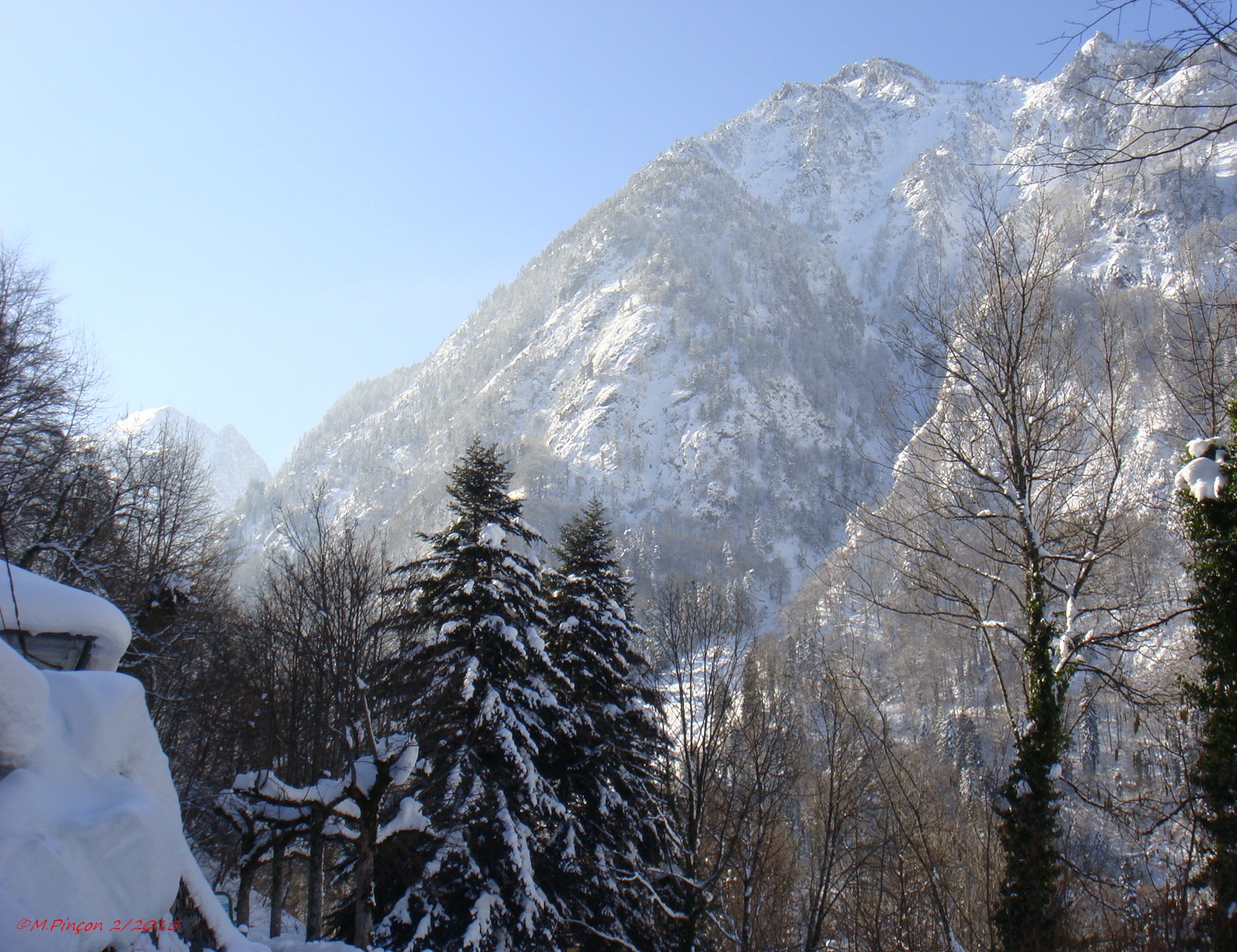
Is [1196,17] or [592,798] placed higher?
[1196,17]

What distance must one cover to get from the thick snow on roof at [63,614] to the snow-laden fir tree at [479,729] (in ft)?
24.3

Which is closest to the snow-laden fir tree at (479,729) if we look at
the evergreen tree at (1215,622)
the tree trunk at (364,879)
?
the tree trunk at (364,879)

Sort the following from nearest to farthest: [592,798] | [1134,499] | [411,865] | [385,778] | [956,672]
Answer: [1134,499] → [385,778] → [411,865] → [592,798] → [956,672]

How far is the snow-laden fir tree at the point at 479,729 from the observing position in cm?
1123

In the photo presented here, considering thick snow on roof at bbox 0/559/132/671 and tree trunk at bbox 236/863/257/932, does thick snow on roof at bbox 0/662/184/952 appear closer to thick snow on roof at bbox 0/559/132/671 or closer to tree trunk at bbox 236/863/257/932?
thick snow on roof at bbox 0/559/132/671

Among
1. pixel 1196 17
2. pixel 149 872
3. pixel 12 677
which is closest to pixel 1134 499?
pixel 1196 17

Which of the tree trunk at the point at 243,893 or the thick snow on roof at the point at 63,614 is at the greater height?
the thick snow on roof at the point at 63,614

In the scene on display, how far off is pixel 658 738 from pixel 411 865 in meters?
5.54

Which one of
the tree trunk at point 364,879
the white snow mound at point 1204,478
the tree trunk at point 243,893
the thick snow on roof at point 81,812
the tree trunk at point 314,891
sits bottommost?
the tree trunk at point 243,893

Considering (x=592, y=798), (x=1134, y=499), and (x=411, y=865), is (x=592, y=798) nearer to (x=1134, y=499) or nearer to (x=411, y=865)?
(x=411, y=865)

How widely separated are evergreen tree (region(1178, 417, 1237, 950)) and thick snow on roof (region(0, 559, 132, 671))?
8.52 metres

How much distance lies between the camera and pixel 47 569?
14.1m

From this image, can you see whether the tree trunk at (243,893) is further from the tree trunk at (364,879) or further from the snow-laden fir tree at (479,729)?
the tree trunk at (364,879)

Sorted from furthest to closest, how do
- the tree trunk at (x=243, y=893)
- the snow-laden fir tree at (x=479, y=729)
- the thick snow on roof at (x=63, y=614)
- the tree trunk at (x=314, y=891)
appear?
the tree trunk at (x=243, y=893)
the tree trunk at (x=314, y=891)
the snow-laden fir tree at (x=479, y=729)
the thick snow on roof at (x=63, y=614)
